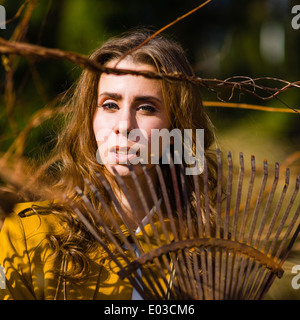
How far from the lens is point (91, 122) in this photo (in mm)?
1433

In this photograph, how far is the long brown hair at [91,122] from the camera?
51.4 inches

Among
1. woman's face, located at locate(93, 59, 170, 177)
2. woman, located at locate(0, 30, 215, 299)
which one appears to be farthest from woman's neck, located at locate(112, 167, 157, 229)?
woman's face, located at locate(93, 59, 170, 177)

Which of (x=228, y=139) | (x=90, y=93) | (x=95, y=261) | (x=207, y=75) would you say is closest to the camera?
(x=95, y=261)

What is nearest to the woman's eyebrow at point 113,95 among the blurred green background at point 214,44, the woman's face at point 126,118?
the woman's face at point 126,118

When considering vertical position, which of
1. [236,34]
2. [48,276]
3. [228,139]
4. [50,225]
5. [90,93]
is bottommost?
[48,276]

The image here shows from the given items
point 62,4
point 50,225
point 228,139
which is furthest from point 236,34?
Result: point 50,225

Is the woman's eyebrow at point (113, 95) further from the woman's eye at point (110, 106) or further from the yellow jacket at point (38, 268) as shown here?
the yellow jacket at point (38, 268)

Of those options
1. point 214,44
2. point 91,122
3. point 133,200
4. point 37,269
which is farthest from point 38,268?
point 214,44

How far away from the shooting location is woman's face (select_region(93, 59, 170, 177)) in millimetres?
→ 1189

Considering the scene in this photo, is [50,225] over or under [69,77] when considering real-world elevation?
under
